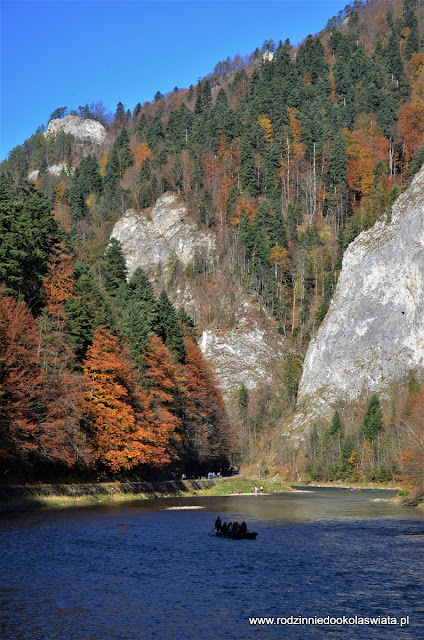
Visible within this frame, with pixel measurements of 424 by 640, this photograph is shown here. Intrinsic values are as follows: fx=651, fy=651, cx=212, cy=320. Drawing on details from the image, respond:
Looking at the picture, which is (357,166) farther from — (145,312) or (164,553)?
(164,553)

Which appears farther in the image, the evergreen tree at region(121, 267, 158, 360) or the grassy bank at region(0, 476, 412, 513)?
the evergreen tree at region(121, 267, 158, 360)

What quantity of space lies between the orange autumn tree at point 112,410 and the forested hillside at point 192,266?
22cm

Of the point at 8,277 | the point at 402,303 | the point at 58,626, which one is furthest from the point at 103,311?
the point at 402,303

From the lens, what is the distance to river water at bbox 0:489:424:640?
832 inches

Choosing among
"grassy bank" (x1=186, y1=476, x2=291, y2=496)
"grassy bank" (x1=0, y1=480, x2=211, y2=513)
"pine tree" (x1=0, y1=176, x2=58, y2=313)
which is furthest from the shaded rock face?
"pine tree" (x1=0, y1=176, x2=58, y2=313)

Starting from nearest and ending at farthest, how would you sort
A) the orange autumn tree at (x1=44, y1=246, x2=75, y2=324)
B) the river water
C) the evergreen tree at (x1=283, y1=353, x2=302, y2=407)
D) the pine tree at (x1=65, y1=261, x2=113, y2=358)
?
the river water, the pine tree at (x1=65, y1=261, x2=113, y2=358), the orange autumn tree at (x1=44, y1=246, x2=75, y2=324), the evergreen tree at (x1=283, y1=353, x2=302, y2=407)

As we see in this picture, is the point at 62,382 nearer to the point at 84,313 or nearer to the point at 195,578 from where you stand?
the point at 84,313

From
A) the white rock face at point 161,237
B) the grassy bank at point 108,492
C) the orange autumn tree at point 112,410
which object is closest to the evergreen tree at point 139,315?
the orange autumn tree at point 112,410

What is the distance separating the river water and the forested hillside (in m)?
14.7

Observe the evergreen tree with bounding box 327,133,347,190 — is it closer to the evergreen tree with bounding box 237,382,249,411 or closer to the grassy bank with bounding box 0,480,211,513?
the evergreen tree with bounding box 237,382,249,411

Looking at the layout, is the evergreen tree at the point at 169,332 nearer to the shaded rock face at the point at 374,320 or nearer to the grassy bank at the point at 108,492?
the grassy bank at the point at 108,492

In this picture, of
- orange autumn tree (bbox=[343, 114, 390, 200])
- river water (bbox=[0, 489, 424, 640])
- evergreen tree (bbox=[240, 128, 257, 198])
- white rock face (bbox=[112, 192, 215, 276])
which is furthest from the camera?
evergreen tree (bbox=[240, 128, 257, 198])

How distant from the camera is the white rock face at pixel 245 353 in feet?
475

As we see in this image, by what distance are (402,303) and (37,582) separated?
111m
